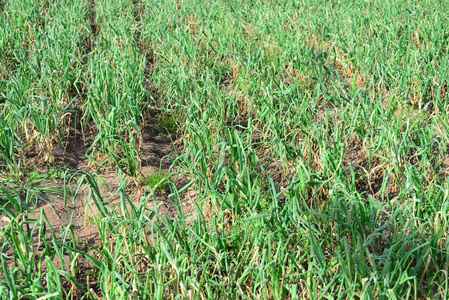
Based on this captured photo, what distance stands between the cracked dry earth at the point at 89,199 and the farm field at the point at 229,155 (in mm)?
10

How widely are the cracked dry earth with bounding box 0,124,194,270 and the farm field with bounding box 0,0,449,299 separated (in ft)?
0.03

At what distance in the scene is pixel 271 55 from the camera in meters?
3.72

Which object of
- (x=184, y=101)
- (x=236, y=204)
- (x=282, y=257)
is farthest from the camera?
(x=184, y=101)

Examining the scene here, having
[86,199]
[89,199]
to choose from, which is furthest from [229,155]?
[89,199]

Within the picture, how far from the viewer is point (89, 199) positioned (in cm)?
216

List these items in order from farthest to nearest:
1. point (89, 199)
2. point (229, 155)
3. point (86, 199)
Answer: point (229, 155)
point (86, 199)
point (89, 199)

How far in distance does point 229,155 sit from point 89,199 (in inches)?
36.4

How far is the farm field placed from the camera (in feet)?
6.23

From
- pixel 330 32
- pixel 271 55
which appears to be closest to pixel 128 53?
pixel 271 55

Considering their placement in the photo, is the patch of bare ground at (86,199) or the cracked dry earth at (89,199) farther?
the cracked dry earth at (89,199)

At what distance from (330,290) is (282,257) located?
0.24 m

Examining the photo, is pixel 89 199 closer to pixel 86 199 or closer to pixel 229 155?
pixel 86 199

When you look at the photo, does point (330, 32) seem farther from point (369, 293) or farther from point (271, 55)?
point (369, 293)

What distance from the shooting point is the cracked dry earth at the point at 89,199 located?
234 cm
